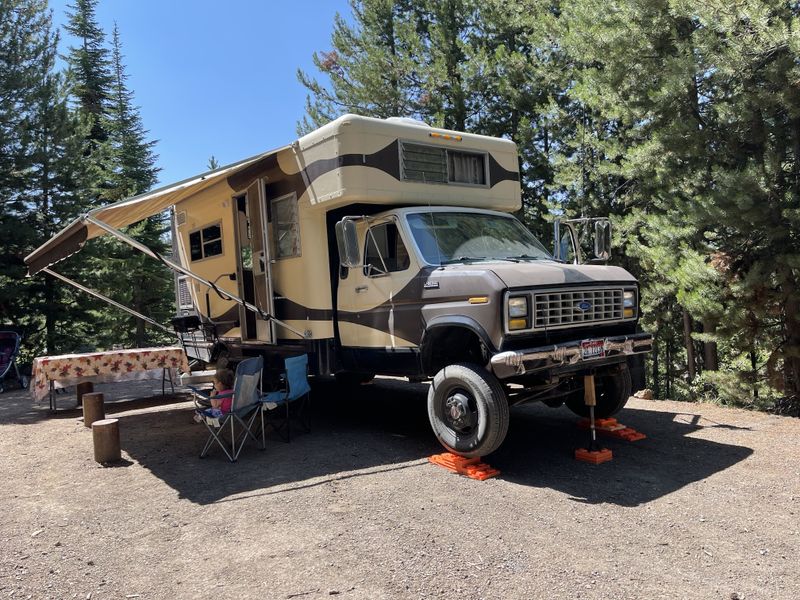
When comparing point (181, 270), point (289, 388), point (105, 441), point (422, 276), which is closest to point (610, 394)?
point (422, 276)

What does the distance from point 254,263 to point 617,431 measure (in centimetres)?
455

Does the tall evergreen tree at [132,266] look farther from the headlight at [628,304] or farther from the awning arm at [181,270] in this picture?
the headlight at [628,304]

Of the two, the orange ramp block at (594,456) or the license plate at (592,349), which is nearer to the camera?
the license plate at (592,349)

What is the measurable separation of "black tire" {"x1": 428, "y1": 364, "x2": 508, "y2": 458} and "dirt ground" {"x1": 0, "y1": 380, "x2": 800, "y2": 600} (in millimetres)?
302

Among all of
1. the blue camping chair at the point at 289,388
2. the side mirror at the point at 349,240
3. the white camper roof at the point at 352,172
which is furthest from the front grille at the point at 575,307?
the blue camping chair at the point at 289,388

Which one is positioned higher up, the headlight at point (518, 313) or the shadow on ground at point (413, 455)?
the headlight at point (518, 313)

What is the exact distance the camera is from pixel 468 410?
5125 millimetres

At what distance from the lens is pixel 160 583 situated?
3.38m

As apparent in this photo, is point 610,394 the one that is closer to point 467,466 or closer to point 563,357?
point 563,357

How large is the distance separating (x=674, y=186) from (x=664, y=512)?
6.07 m

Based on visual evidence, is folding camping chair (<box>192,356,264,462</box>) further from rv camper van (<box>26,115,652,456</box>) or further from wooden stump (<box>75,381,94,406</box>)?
wooden stump (<box>75,381,94,406</box>)

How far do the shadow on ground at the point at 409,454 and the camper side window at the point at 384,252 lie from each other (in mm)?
1788

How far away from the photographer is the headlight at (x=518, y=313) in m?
4.93

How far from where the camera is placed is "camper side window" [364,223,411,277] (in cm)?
594
